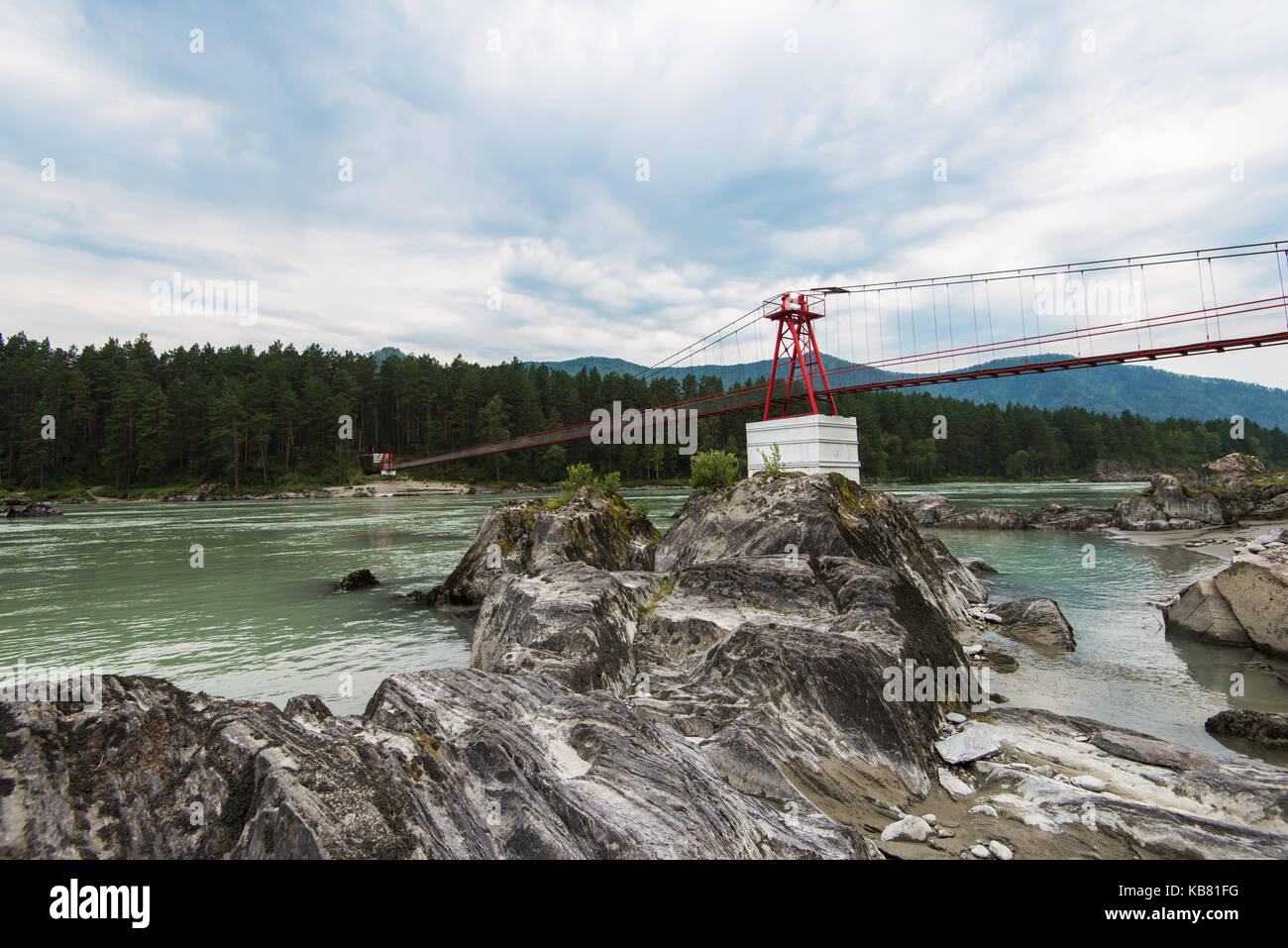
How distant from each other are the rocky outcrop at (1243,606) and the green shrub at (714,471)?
10.8 metres

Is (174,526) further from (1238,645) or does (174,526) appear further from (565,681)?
(1238,645)

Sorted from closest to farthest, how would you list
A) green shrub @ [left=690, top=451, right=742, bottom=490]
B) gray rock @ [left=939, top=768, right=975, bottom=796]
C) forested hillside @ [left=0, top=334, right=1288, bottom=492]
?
1. gray rock @ [left=939, top=768, right=975, bottom=796]
2. green shrub @ [left=690, top=451, right=742, bottom=490]
3. forested hillside @ [left=0, top=334, right=1288, bottom=492]

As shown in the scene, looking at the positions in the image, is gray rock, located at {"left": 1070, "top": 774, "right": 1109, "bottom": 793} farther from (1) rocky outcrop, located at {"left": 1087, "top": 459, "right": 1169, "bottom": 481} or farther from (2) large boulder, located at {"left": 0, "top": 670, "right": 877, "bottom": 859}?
(1) rocky outcrop, located at {"left": 1087, "top": 459, "right": 1169, "bottom": 481}

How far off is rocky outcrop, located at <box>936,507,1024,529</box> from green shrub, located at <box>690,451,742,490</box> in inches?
1316

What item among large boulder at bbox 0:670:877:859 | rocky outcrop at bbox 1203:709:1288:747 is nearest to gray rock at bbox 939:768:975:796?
large boulder at bbox 0:670:877:859

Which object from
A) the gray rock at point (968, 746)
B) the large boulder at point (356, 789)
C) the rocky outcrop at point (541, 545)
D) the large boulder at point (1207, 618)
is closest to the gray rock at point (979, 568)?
the large boulder at point (1207, 618)

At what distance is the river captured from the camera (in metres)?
10.6

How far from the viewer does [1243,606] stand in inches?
503

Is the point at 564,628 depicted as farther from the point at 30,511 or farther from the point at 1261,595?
the point at 30,511

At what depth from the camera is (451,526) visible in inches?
1690

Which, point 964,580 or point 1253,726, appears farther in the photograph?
point 964,580

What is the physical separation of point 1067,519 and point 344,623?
1782 inches

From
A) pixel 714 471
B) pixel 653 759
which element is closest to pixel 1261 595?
pixel 714 471
